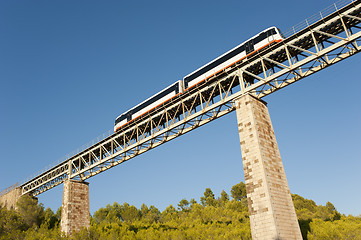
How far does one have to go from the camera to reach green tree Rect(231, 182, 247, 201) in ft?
290

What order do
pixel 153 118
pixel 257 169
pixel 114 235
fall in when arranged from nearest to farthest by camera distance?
pixel 257 169 < pixel 153 118 < pixel 114 235

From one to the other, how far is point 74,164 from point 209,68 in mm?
20516

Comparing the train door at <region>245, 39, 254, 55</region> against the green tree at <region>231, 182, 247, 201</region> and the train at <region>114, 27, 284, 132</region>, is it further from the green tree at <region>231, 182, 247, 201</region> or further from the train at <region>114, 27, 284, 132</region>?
the green tree at <region>231, 182, 247, 201</region>

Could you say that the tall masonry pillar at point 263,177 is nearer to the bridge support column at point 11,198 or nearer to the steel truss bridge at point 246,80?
the steel truss bridge at point 246,80

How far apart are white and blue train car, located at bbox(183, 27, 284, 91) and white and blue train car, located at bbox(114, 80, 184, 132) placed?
4.33ft

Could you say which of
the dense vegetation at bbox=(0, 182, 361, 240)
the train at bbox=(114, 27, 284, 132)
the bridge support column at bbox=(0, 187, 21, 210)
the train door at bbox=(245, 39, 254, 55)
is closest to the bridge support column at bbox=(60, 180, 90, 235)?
the dense vegetation at bbox=(0, 182, 361, 240)

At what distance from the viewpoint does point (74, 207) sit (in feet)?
104

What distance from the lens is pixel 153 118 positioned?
2814 cm

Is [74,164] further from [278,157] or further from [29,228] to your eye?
[278,157]

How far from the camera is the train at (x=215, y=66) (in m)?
22.9

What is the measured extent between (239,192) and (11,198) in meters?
63.4

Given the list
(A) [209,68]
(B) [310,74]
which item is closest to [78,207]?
(A) [209,68]

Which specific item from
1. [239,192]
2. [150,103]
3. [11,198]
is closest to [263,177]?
[150,103]

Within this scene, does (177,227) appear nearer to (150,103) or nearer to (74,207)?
(74,207)
